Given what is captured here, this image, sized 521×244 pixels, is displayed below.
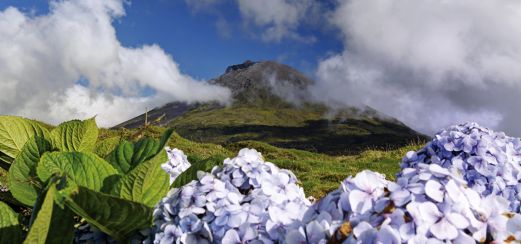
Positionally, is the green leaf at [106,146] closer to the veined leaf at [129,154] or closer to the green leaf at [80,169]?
the veined leaf at [129,154]

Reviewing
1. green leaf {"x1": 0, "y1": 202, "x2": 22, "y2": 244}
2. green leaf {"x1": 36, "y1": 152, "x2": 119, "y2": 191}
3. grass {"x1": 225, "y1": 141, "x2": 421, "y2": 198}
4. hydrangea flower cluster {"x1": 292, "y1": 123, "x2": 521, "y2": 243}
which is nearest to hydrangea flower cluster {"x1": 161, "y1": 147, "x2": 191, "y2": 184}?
green leaf {"x1": 36, "y1": 152, "x2": 119, "y2": 191}

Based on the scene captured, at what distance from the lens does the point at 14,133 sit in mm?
4781

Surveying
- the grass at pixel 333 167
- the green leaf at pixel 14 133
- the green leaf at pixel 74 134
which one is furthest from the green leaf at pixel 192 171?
the grass at pixel 333 167

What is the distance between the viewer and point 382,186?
2770 mm

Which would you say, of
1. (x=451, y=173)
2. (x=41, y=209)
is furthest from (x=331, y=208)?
(x=41, y=209)

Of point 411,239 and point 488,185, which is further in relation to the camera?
point 488,185

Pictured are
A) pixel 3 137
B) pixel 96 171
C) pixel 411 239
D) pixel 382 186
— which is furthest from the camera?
pixel 3 137

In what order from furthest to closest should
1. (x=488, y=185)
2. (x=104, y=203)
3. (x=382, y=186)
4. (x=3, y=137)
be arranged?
(x=488, y=185)
(x=3, y=137)
(x=104, y=203)
(x=382, y=186)

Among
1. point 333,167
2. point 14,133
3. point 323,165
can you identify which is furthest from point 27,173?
point 323,165

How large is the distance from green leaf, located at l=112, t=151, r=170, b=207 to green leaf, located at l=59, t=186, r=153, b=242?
0.81ft

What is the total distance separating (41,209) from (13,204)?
223 cm

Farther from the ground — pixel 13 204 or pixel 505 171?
pixel 505 171

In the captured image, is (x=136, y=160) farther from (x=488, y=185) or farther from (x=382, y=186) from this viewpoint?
(x=488, y=185)

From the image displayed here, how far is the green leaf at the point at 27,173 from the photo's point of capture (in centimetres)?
397
